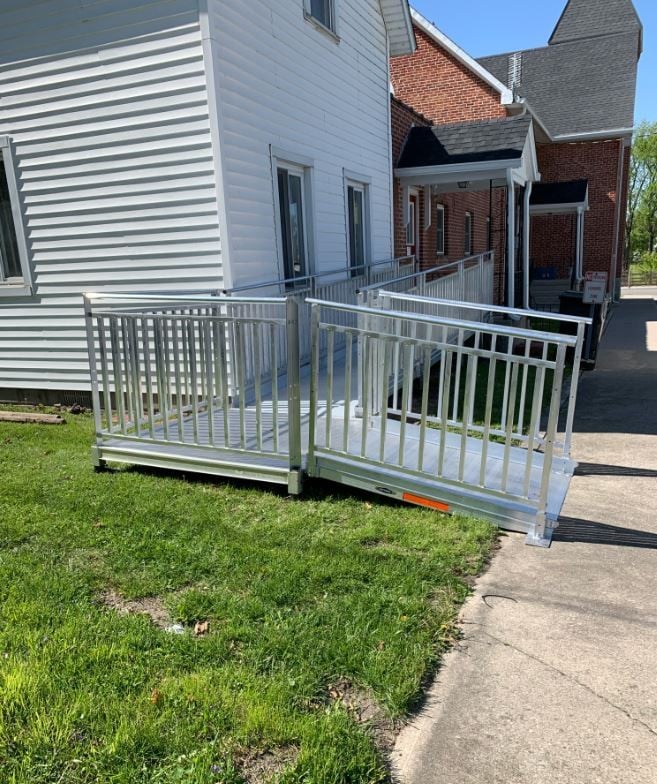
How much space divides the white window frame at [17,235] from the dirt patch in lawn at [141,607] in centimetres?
578

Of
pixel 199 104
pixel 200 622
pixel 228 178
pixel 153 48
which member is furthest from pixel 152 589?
pixel 153 48

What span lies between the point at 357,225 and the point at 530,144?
13.7ft

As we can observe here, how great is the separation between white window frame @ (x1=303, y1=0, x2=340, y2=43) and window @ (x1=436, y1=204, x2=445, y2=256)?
6.56m

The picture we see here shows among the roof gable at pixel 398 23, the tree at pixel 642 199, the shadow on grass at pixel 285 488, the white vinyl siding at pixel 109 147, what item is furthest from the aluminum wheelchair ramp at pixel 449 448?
the tree at pixel 642 199

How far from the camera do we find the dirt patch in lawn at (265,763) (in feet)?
7.05

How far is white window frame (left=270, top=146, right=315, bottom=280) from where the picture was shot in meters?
7.54

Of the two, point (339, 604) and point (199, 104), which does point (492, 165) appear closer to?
point (199, 104)

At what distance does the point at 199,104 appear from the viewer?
20.7 ft

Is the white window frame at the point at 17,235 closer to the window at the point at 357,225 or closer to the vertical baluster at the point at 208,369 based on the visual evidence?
the vertical baluster at the point at 208,369

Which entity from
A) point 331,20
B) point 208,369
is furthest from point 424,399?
point 331,20

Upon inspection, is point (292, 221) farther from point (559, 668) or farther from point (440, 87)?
point (440, 87)

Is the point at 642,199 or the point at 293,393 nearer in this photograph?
the point at 293,393

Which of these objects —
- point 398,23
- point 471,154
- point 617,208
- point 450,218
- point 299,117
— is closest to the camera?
point 299,117

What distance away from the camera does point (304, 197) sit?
28.0 feet
